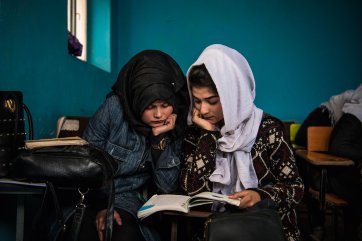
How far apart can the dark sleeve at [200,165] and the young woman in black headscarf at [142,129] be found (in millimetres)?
61

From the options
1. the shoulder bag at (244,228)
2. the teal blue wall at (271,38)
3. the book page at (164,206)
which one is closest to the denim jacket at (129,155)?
the book page at (164,206)

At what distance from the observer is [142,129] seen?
1.68m

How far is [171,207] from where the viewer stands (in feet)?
4.10

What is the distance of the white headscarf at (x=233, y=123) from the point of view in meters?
1.57

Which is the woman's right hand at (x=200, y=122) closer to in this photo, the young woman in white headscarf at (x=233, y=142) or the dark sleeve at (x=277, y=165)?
the young woman in white headscarf at (x=233, y=142)

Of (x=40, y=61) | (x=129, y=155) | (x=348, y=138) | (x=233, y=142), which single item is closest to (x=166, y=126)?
(x=129, y=155)

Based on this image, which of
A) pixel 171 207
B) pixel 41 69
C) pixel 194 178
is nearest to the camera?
pixel 171 207

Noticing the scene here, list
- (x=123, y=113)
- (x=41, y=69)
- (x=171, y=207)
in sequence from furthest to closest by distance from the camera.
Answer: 1. (x=41, y=69)
2. (x=123, y=113)
3. (x=171, y=207)

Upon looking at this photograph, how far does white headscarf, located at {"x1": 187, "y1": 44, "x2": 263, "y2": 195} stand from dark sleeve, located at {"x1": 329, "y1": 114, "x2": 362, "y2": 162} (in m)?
1.04

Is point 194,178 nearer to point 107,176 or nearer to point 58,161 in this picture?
point 107,176

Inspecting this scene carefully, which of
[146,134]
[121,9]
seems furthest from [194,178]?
[121,9]

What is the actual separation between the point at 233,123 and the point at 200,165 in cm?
23

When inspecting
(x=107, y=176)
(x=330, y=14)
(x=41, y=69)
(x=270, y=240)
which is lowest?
(x=270, y=240)

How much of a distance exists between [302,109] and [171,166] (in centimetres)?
Answer: 290
